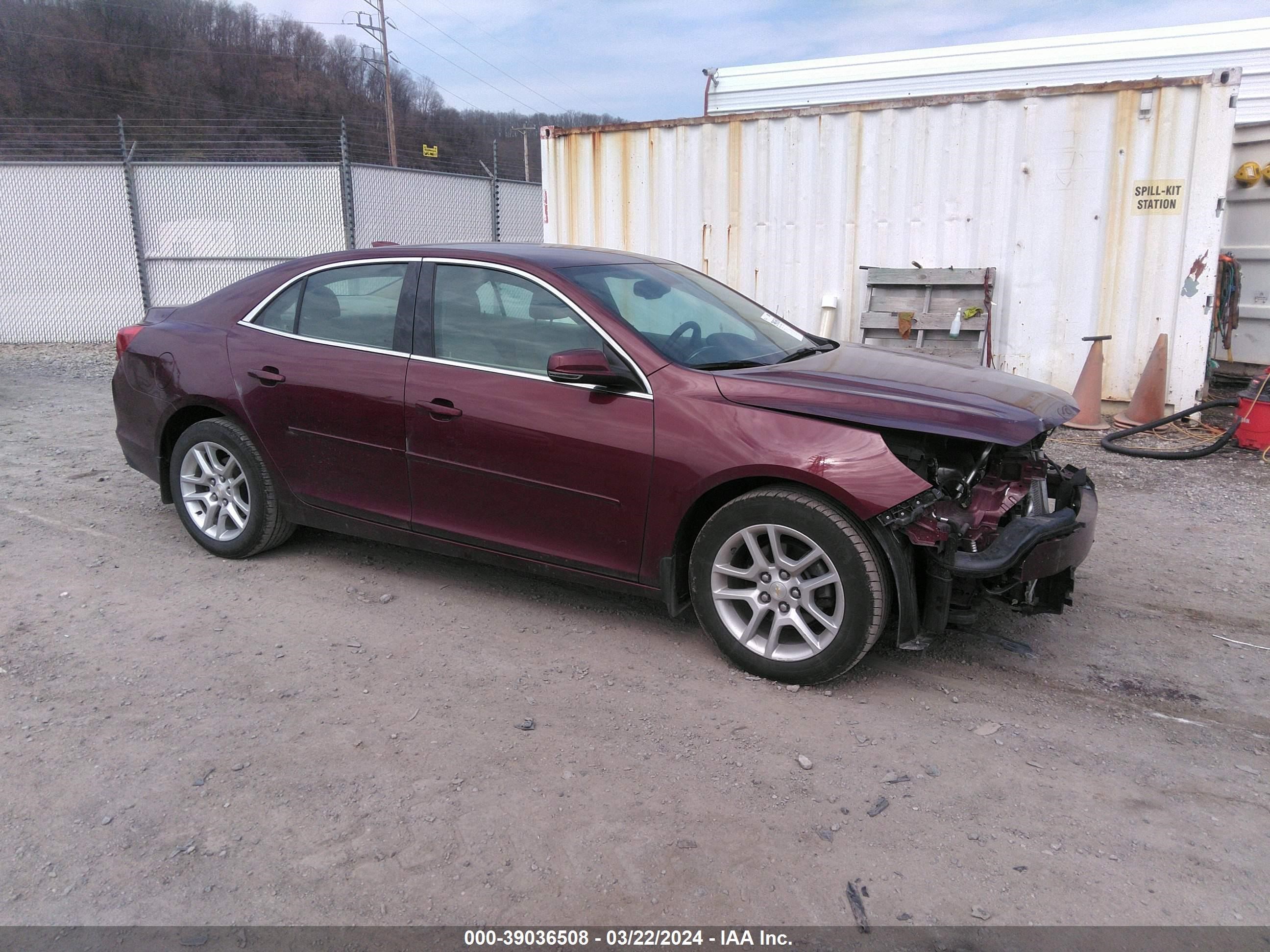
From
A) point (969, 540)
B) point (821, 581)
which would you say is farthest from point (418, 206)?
point (969, 540)

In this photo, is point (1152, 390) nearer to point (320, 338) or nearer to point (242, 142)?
point (320, 338)

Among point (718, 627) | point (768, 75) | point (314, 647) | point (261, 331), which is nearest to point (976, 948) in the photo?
point (718, 627)

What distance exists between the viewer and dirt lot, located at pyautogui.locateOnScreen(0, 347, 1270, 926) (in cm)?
244

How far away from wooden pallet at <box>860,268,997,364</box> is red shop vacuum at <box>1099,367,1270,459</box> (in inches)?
63.5

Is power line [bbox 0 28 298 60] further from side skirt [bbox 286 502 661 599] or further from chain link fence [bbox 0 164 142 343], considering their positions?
side skirt [bbox 286 502 661 599]

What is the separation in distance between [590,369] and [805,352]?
4.00 ft

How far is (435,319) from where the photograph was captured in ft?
13.6

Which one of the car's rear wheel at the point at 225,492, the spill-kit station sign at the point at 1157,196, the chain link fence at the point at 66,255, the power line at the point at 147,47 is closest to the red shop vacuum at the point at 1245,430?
the spill-kit station sign at the point at 1157,196

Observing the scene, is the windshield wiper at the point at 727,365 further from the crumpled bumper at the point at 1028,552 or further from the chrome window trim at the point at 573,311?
the crumpled bumper at the point at 1028,552

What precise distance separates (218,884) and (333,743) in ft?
2.26

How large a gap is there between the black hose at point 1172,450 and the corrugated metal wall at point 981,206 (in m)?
0.58

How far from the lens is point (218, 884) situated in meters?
2.46

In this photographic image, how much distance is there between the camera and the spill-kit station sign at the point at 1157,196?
7508 mm

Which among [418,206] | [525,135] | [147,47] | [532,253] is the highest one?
[147,47]
